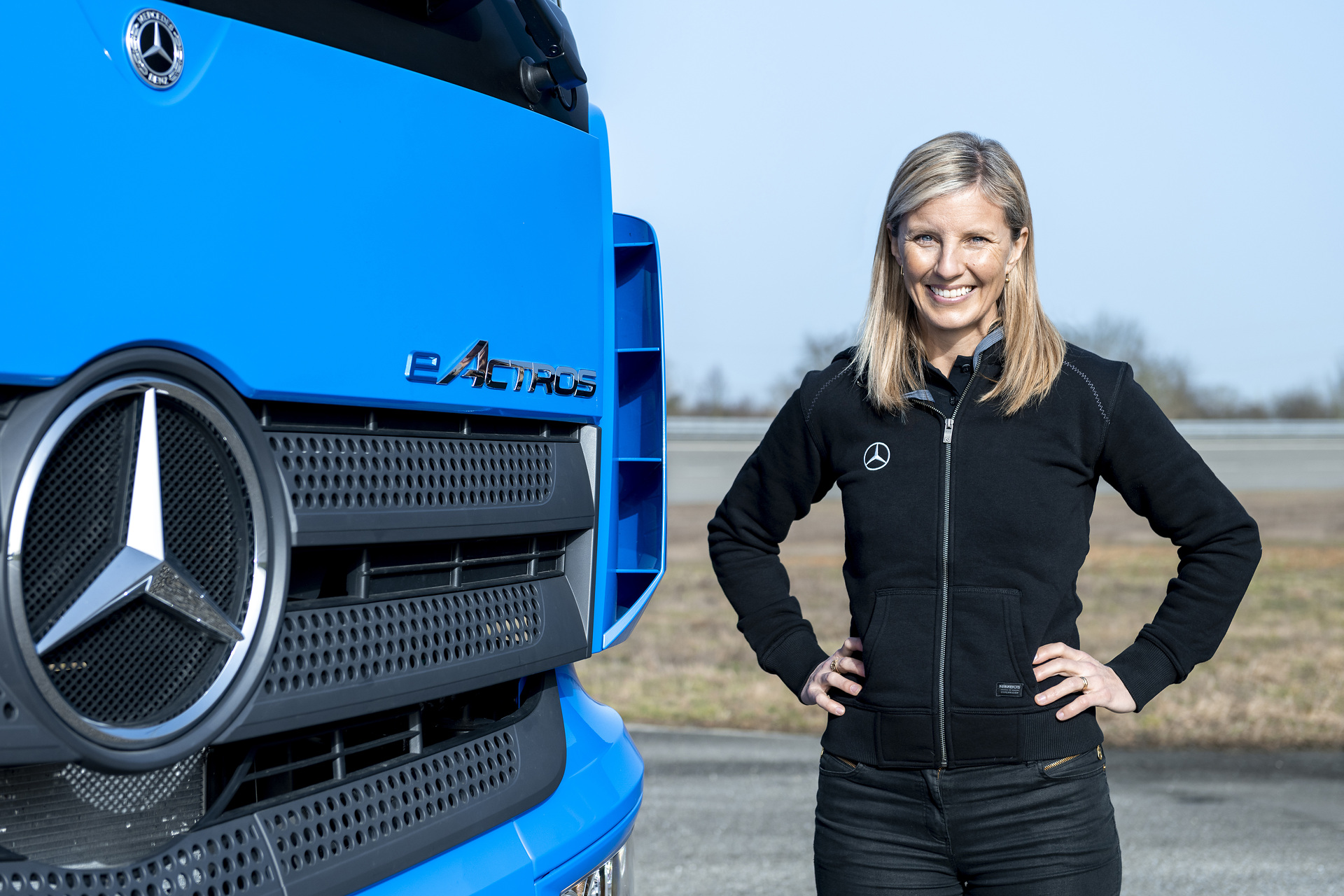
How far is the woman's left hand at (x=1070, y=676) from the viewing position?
229 centimetres

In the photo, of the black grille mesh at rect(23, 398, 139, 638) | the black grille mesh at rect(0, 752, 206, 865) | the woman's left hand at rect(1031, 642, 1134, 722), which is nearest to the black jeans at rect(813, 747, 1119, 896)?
the woman's left hand at rect(1031, 642, 1134, 722)

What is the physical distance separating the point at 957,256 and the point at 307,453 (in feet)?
4.30

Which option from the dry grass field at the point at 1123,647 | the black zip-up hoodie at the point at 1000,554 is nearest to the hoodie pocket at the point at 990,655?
the black zip-up hoodie at the point at 1000,554

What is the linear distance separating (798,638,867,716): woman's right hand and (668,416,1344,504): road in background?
57.7ft

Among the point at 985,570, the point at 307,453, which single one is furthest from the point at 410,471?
the point at 985,570

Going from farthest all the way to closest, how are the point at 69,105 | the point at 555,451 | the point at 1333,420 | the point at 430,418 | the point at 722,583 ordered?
the point at 1333,420, the point at 722,583, the point at 555,451, the point at 430,418, the point at 69,105

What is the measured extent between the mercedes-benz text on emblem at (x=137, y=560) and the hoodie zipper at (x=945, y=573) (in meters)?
1.26

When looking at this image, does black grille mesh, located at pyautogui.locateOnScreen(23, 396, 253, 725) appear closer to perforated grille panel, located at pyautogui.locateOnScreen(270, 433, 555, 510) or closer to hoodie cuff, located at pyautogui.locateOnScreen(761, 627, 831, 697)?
perforated grille panel, located at pyautogui.locateOnScreen(270, 433, 555, 510)

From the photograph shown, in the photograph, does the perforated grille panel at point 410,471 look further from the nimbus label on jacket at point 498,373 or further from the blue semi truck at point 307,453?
the nimbus label on jacket at point 498,373

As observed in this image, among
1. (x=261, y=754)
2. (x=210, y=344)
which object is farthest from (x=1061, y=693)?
(x=210, y=344)

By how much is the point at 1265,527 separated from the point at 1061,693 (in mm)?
16955

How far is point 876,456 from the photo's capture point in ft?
8.06

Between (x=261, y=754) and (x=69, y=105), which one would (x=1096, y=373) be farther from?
(x=69, y=105)

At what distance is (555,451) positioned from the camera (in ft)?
8.11
